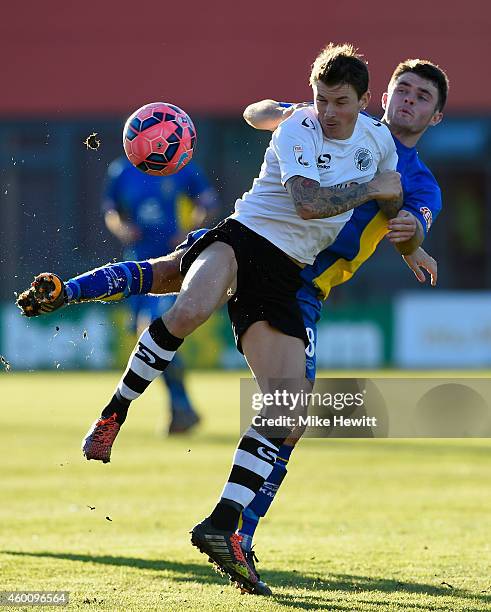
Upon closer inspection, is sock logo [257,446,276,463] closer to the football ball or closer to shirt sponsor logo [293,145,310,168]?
shirt sponsor logo [293,145,310,168]

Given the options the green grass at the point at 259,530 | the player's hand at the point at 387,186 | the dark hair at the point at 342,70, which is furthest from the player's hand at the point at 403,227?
the green grass at the point at 259,530

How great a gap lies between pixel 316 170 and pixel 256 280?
2.00 ft

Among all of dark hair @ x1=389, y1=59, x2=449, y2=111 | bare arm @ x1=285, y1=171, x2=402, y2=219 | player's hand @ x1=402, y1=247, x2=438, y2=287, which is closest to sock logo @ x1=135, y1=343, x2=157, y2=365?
bare arm @ x1=285, y1=171, x2=402, y2=219

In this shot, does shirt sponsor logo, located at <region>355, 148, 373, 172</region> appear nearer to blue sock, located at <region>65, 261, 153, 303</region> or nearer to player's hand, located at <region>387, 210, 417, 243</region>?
player's hand, located at <region>387, 210, 417, 243</region>

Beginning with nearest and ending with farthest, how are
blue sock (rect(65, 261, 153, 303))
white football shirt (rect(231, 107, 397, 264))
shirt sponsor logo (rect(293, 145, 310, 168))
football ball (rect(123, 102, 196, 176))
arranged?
1. shirt sponsor logo (rect(293, 145, 310, 168))
2. white football shirt (rect(231, 107, 397, 264))
3. blue sock (rect(65, 261, 153, 303))
4. football ball (rect(123, 102, 196, 176))

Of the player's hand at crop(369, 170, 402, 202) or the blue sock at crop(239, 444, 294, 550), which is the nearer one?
the player's hand at crop(369, 170, 402, 202)

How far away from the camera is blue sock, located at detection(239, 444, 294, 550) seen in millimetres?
Result: 6211

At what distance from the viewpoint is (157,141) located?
654cm

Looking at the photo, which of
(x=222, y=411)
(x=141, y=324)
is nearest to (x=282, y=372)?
(x=141, y=324)

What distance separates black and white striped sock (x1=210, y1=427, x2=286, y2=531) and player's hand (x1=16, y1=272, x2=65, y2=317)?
Answer: 114 cm

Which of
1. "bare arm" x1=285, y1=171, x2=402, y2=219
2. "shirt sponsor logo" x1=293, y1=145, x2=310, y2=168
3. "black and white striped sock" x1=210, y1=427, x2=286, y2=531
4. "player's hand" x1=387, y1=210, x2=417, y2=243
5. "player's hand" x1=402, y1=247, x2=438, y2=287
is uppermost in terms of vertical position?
"shirt sponsor logo" x1=293, y1=145, x2=310, y2=168

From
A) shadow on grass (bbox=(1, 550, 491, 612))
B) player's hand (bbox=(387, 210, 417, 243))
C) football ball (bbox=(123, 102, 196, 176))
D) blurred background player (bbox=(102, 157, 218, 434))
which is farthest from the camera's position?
blurred background player (bbox=(102, 157, 218, 434))

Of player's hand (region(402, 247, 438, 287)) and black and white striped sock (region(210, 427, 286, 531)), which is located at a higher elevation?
Answer: player's hand (region(402, 247, 438, 287))

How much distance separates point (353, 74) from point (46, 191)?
69.3 feet
